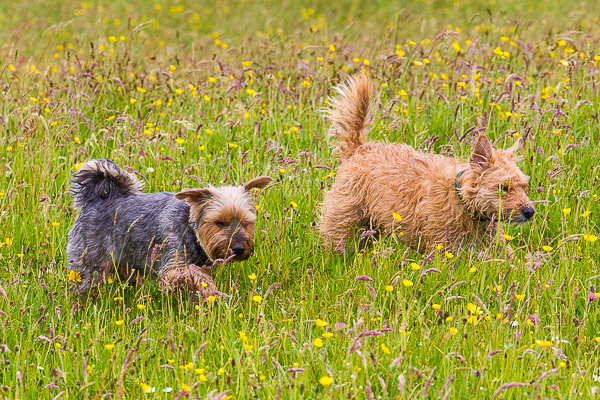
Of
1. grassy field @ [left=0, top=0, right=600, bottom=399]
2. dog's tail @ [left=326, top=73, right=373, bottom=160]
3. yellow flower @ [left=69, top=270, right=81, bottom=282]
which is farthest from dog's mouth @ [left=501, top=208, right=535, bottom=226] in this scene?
yellow flower @ [left=69, top=270, right=81, bottom=282]

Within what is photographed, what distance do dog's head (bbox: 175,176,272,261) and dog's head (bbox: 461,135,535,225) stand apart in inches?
54.8

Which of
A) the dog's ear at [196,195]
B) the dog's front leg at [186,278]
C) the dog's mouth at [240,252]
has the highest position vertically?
the dog's ear at [196,195]

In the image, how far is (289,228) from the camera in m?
5.09

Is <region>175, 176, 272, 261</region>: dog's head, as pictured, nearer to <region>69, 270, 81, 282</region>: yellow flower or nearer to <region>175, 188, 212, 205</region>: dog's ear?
<region>175, 188, 212, 205</region>: dog's ear

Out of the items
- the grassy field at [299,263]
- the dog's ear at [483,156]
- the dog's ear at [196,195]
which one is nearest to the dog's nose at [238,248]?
the grassy field at [299,263]

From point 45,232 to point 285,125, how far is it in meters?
2.54

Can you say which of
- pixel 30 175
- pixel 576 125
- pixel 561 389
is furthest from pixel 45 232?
pixel 576 125

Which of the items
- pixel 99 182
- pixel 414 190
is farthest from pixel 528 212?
pixel 99 182

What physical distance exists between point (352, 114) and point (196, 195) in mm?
1554

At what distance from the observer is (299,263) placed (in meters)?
4.74

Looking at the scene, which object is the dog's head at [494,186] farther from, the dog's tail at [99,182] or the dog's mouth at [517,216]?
the dog's tail at [99,182]

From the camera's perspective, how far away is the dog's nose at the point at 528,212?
437 cm

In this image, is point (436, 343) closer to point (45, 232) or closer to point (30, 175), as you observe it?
point (45, 232)

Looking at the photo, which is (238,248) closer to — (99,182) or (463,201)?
(99,182)
